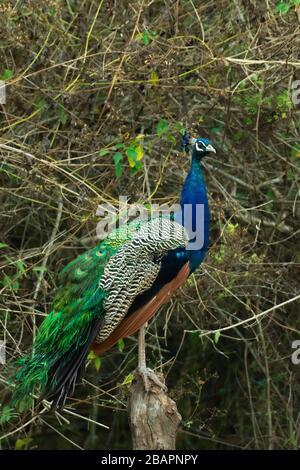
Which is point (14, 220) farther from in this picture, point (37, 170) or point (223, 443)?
point (223, 443)

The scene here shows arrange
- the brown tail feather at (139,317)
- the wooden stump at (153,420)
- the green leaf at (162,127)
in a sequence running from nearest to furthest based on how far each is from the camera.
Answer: the wooden stump at (153,420) < the brown tail feather at (139,317) < the green leaf at (162,127)

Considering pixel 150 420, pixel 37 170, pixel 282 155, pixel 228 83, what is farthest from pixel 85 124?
pixel 150 420

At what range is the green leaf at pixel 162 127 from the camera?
192 inches

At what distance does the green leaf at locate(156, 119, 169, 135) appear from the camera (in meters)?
4.87

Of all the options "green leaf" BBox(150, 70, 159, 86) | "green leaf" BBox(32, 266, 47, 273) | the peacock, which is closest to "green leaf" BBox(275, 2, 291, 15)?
"green leaf" BBox(150, 70, 159, 86)

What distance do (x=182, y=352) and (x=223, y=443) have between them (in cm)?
50

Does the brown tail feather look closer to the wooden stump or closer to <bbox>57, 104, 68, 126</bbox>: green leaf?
the wooden stump

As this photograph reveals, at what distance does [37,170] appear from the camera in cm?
466

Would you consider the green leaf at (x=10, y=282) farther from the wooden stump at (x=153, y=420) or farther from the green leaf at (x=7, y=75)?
the wooden stump at (x=153, y=420)

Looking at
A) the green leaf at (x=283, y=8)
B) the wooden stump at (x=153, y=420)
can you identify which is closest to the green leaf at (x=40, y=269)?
the wooden stump at (x=153, y=420)

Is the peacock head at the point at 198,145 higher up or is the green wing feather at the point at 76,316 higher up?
the peacock head at the point at 198,145

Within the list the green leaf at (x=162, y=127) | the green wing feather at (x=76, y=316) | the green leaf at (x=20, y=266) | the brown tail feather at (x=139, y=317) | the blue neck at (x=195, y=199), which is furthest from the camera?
the green leaf at (x=162, y=127)

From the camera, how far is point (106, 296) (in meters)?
4.14

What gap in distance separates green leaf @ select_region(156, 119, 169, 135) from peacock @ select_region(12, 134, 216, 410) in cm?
48
